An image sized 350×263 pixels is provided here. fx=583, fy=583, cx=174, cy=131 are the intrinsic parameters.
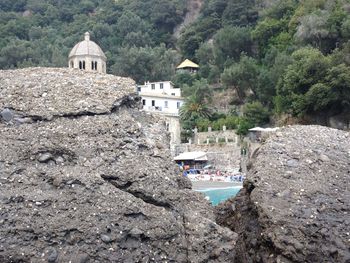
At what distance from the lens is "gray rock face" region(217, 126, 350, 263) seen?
284 inches

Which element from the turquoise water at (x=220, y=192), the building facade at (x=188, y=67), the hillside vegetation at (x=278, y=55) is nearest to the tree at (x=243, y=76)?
the hillside vegetation at (x=278, y=55)

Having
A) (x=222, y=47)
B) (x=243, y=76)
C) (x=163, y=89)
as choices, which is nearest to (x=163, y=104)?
(x=163, y=89)

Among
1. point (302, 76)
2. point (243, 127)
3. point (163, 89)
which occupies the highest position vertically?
point (163, 89)

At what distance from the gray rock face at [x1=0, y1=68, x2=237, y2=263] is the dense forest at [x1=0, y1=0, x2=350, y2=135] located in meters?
29.7

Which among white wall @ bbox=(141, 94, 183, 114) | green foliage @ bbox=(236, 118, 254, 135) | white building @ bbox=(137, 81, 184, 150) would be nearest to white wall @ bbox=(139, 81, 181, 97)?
white building @ bbox=(137, 81, 184, 150)

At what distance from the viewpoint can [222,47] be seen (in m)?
59.1

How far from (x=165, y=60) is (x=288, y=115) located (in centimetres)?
2844

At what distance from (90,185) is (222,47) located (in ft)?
175

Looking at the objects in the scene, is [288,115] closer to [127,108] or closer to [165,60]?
[165,60]

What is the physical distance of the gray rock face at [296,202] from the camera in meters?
7.20

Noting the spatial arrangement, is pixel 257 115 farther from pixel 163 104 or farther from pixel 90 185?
pixel 90 185

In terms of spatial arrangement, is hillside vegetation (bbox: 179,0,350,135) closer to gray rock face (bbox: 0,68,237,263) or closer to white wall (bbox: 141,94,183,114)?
white wall (bbox: 141,94,183,114)

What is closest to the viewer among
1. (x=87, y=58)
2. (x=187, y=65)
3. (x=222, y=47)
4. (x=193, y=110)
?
(x=193, y=110)

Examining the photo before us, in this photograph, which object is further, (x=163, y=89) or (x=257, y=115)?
(x=163, y=89)
